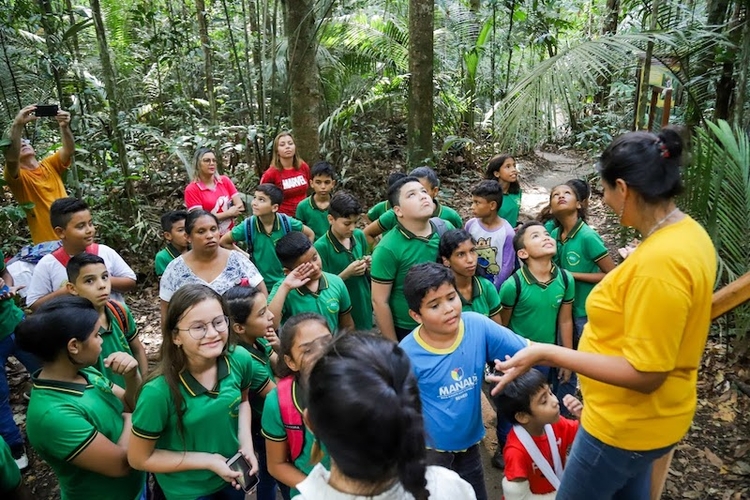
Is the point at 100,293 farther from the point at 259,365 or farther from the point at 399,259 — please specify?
the point at 399,259

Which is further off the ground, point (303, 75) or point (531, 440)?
point (303, 75)

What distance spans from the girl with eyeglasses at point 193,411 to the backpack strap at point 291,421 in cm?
27

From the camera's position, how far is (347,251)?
3.81 meters

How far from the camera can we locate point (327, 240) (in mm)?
3824

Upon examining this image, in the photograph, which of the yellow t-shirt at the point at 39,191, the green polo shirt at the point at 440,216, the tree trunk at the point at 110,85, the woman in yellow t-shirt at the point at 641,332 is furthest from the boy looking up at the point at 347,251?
the tree trunk at the point at 110,85

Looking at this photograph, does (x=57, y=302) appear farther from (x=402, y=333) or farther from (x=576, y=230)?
(x=576, y=230)

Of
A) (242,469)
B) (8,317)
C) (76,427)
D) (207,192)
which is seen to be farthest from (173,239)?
(242,469)

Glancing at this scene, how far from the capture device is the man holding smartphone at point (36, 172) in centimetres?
393

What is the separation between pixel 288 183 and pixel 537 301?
2861mm

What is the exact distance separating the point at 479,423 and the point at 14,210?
374 centimetres

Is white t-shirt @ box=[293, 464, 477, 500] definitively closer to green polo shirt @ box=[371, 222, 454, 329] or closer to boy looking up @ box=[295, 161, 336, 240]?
green polo shirt @ box=[371, 222, 454, 329]

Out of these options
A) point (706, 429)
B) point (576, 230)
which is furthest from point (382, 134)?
point (706, 429)

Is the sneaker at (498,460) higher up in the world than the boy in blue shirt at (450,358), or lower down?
lower down

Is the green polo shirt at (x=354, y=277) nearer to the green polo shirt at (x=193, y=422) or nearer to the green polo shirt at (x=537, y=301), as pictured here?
the green polo shirt at (x=537, y=301)
